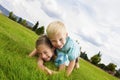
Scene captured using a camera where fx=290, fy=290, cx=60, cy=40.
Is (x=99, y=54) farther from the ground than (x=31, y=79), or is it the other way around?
Result: (x=99, y=54)

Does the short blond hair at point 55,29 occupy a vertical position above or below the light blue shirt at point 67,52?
above

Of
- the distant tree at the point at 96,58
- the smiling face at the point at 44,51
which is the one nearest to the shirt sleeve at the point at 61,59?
the smiling face at the point at 44,51

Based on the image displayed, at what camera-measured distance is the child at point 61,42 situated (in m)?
6.05

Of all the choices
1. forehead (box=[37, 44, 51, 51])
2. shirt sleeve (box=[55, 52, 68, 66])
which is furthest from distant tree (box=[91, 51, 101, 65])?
forehead (box=[37, 44, 51, 51])

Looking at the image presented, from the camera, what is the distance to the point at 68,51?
696cm

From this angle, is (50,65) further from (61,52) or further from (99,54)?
(99,54)

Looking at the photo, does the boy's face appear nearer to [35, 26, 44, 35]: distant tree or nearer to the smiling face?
the smiling face

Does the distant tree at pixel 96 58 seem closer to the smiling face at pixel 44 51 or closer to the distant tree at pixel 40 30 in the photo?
the distant tree at pixel 40 30

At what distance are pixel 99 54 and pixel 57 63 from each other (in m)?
59.2

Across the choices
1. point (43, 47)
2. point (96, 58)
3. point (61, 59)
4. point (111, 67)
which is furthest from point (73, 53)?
point (111, 67)

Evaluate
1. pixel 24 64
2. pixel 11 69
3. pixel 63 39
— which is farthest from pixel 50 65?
pixel 11 69

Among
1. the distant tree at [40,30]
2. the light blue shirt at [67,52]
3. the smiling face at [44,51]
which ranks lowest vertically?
the smiling face at [44,51]

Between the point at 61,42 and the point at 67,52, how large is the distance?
731mm

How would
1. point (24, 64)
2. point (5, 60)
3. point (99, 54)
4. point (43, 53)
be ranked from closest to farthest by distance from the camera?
1. point (5, 60)
2. point (24, 64)
3. point (43, 53)
4. point (99, 54)
